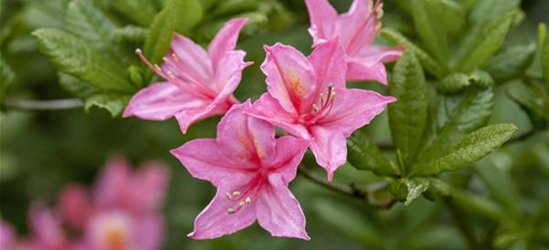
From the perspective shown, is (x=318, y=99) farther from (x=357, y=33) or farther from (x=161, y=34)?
(x=161, y=34)

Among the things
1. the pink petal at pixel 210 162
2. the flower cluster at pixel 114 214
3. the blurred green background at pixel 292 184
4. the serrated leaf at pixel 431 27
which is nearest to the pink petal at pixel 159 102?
the pink petal at pixel 210 162

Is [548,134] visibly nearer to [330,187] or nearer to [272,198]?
[330,187]

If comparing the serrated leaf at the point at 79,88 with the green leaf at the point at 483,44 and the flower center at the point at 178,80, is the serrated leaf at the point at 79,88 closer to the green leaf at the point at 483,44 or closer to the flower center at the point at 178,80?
the flower center at the point at 178,80

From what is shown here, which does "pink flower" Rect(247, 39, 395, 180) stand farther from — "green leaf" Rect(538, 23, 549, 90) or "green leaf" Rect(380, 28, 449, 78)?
"green leaf" Rect(538, 23, 549, 90)

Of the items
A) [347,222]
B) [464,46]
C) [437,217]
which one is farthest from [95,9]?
[437,217]

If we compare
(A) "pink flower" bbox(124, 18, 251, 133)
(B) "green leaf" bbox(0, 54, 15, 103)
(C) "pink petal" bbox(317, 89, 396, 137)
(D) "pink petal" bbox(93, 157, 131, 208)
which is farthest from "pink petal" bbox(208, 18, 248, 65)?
(D) "pink petal" bbox(93, 157, 131, 208)

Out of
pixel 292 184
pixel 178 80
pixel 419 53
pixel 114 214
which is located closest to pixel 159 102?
pixel 178 80

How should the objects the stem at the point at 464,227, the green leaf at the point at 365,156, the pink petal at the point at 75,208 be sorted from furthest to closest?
the pink petal at the point at 75,208
the stem at the point at 464,227
the green leaf at the point at 365,156
